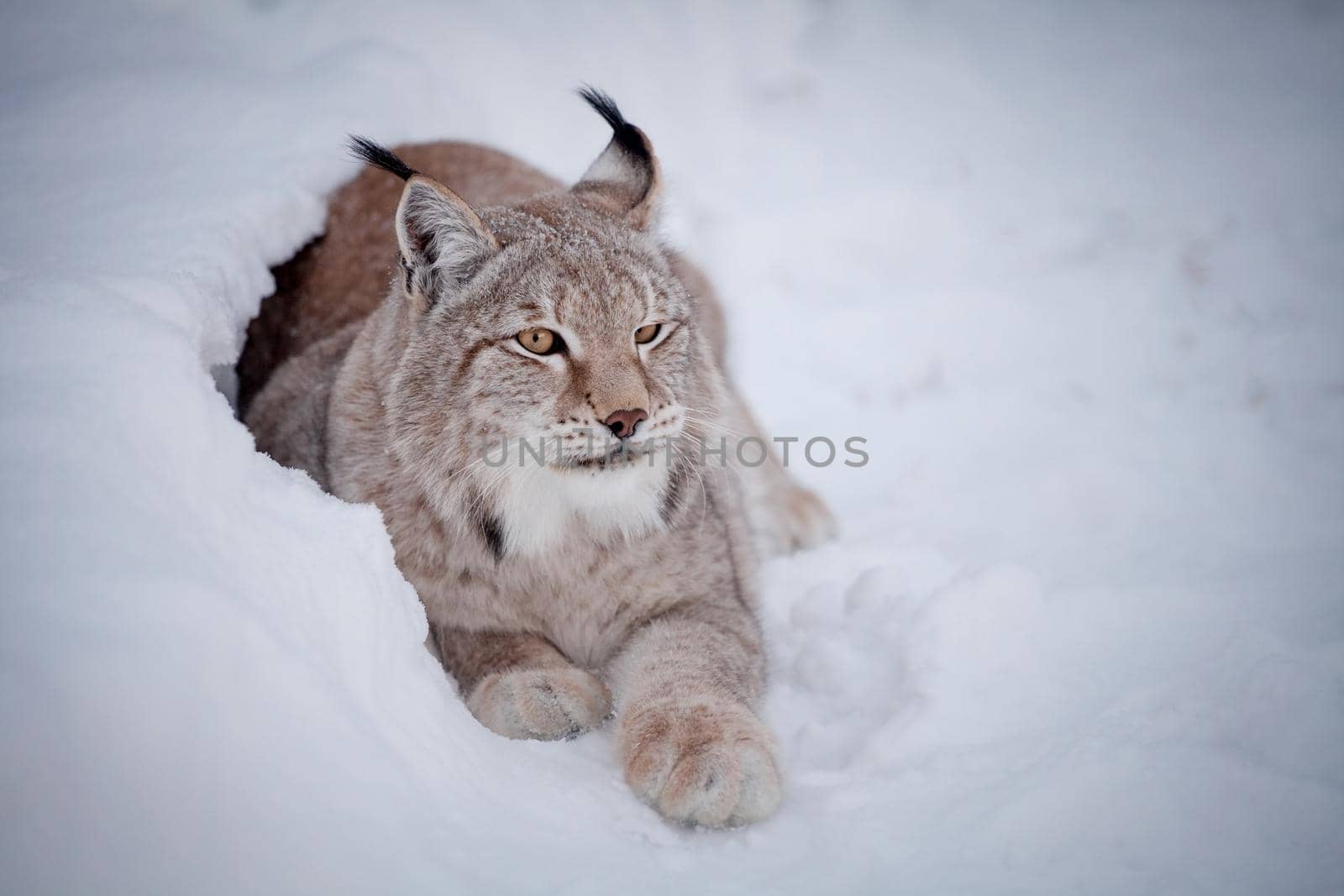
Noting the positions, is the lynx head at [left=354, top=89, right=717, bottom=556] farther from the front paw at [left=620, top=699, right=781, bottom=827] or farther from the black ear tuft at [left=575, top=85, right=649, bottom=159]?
the front paw at [left=620, top=699, right=781, bottom=827]

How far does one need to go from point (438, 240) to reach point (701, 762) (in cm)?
136

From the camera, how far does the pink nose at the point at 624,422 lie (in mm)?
2160

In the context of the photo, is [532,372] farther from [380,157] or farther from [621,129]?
[621,129]

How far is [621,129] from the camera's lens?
9.40 feet

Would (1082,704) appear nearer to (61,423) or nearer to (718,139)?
(61,423)

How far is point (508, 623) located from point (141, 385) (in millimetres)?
1050

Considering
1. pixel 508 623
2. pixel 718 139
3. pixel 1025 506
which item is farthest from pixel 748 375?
pixel 508 623

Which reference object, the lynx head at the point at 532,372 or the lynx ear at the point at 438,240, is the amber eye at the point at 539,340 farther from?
the lynx ear at the point at 438,240

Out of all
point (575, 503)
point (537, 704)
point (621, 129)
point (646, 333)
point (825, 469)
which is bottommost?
point (537, 704)

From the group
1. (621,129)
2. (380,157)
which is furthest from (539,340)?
(621,129)

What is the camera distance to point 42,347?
5.99 ft

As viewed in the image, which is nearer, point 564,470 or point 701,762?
point 701,762

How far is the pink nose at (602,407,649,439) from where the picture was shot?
2.16 meters

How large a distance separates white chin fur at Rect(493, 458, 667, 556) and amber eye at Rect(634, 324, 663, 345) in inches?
12.1
